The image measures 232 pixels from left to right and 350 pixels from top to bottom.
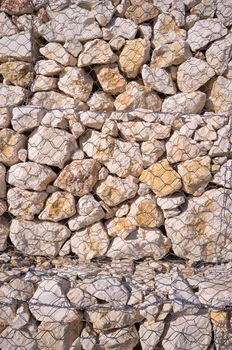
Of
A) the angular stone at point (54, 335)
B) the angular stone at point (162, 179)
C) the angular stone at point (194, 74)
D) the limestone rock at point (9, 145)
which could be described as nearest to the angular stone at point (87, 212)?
the angular stone at point (162, 179)

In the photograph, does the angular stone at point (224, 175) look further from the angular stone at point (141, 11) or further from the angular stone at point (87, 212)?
the angular stone at point (141, 11)

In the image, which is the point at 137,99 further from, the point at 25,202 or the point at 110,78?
the point at 25,202

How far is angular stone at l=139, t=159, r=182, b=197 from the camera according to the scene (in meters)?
1.98

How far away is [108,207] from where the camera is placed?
2.04 meters

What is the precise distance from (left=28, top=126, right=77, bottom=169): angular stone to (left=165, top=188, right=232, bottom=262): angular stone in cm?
62

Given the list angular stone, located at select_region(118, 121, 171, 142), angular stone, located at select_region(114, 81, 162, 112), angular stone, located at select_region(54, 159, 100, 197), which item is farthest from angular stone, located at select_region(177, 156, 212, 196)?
angular stone, located at select_region(54, 159, 100, 197)

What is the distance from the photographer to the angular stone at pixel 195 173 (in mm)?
1976

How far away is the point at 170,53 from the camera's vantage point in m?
2.03

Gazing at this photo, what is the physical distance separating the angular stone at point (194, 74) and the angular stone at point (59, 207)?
0.81m

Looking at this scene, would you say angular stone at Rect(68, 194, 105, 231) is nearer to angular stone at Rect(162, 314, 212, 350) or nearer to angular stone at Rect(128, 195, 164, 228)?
angular stone at Rect(128, 195, 164, 228)

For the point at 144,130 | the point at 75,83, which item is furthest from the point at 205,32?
the point at 75,83

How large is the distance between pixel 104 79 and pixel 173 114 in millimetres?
389

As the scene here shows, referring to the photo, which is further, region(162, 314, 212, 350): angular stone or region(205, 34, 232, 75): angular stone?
region(205, 34, 232, 75): angular stone

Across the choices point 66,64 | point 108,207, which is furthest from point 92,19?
point 108,207
